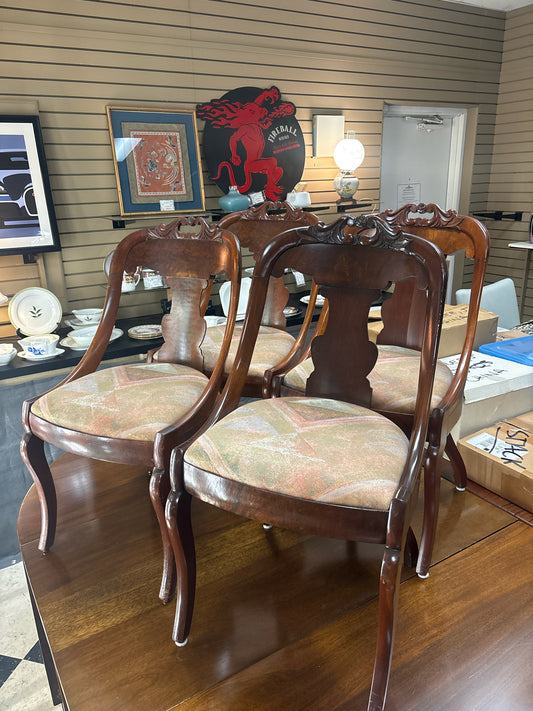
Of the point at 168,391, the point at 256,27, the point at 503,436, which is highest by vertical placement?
the point at 256,27

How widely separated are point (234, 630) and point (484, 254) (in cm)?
132

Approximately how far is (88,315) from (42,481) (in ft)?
6.15

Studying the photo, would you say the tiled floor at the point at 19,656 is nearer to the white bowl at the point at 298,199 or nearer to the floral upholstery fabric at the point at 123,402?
the floral upholstery fabric at the point at 123,402

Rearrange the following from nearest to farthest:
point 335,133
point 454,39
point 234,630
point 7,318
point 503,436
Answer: point 234,630 < point 503,436 < point 7,318 < point 335,133 < point 454,39

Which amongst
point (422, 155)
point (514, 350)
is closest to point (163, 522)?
point (514, 350)

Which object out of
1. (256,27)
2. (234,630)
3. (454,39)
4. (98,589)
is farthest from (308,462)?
(454,39)

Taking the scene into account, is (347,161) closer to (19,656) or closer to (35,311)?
(35,311)

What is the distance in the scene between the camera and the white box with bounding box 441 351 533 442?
1776mm

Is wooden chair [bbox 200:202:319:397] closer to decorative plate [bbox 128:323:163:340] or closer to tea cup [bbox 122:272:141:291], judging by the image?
decorative plate [bbox 128:323:163:340]

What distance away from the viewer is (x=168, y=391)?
1.38 m

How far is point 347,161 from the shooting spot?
4102 mm

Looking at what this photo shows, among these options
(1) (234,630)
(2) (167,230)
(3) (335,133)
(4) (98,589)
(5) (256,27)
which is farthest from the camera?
(3) (335,133)

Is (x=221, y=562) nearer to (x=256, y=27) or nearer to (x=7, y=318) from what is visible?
(x=7, y=318)

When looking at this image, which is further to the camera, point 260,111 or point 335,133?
point 335,133
